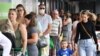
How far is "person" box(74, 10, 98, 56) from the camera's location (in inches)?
396

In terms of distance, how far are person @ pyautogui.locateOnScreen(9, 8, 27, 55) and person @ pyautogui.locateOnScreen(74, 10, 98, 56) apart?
2.44 meters

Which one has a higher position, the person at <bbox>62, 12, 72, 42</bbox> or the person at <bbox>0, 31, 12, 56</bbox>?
the person at <bbox>0, 31, 12, 56</bbox>

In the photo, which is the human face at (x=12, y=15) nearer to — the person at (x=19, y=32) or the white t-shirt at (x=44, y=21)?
the person at (x=19, y=32)

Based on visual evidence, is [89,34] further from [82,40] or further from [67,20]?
[67,20]

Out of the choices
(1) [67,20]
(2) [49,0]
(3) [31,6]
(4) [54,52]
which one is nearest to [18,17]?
(4) [54,52]

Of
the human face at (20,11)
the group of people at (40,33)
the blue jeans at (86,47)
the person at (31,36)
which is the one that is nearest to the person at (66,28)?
the group of people at (40,33)

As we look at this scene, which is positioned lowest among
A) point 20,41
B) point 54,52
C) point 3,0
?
point 54,52

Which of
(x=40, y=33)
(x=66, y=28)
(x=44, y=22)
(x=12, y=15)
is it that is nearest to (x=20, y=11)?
(x=12, y=15)

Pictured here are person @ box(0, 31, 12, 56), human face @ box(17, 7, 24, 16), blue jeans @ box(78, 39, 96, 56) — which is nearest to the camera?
person @ box(0, 31, 12, 56)

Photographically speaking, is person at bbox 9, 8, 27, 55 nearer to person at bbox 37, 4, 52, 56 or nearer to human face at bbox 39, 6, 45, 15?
person at bbox 37, 4, 52, 56

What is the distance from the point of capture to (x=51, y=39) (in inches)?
491

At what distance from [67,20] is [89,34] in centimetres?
461

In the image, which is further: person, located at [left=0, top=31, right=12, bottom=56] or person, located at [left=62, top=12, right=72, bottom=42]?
person, located at [left=62, top=12, right=72, bottom=42]

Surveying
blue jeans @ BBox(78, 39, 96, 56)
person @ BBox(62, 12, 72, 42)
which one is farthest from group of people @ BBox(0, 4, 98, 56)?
person @ BBox(62, 12, 72, 42)
